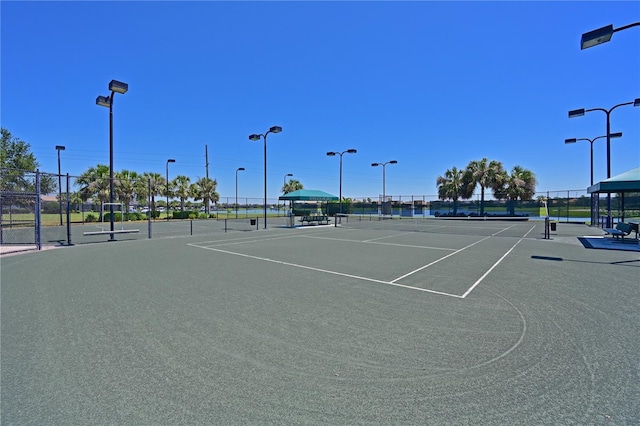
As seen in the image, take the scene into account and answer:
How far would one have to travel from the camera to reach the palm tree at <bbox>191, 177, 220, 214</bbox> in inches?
1854

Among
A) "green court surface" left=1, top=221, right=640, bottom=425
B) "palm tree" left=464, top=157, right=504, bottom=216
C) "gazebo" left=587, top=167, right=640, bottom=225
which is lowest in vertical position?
"green court surface" left=1, top=221, right=640, bottom=425

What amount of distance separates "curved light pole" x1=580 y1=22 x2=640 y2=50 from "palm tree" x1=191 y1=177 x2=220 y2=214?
43.1 metres

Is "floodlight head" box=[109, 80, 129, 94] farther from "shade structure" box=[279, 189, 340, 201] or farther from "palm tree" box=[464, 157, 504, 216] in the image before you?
"palm tree" box=[464, 157, 504, 216]

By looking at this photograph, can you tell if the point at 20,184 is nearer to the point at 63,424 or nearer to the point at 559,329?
the point at 63,424

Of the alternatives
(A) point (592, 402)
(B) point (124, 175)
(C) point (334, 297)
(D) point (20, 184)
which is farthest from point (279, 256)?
(B) point (124, 175)

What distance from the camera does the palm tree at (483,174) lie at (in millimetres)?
40594

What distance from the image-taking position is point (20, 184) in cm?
1383

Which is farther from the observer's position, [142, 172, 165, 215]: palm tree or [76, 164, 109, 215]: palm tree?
[142, 172, 165, 215]: palm tree

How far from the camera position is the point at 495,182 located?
133ft

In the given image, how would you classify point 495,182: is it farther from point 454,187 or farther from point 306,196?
point 306,196

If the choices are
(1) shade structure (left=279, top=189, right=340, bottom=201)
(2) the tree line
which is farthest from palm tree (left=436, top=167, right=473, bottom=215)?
Result: (1) shade structure (left=279, top=189, right=340, bottom=201)

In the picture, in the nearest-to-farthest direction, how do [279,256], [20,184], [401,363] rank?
1. [401,363]
2. [279,256]
3. [20,184]

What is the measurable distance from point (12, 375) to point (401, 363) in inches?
154

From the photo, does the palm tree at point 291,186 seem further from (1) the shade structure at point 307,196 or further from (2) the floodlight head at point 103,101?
(2) the floodlight head at point 103,101
